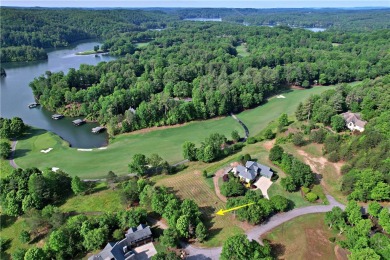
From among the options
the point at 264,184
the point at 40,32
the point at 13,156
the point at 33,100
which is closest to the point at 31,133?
the point at 13,156

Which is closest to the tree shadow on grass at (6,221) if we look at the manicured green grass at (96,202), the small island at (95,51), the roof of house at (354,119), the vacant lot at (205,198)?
the manicured green grass at (96,202)

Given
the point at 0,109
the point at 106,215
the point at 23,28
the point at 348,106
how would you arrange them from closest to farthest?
the point at 106,215
the point at 348,106
the point at 0,109
the point at 23,28

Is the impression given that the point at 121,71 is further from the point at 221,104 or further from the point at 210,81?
the point at 221,104

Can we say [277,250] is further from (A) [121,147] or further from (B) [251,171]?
(A) [121,147]

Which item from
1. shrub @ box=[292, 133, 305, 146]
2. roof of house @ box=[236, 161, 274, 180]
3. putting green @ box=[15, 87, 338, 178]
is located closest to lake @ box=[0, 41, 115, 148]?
putting green @ box=[15, 87, 338, 178]

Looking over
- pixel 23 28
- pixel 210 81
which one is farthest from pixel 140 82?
pixel 23 28

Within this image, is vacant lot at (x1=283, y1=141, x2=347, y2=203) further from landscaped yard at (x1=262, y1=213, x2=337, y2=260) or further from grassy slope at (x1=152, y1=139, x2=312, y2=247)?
landscaped yard at (x1=262, y1=213, x2=337, y2=260)
